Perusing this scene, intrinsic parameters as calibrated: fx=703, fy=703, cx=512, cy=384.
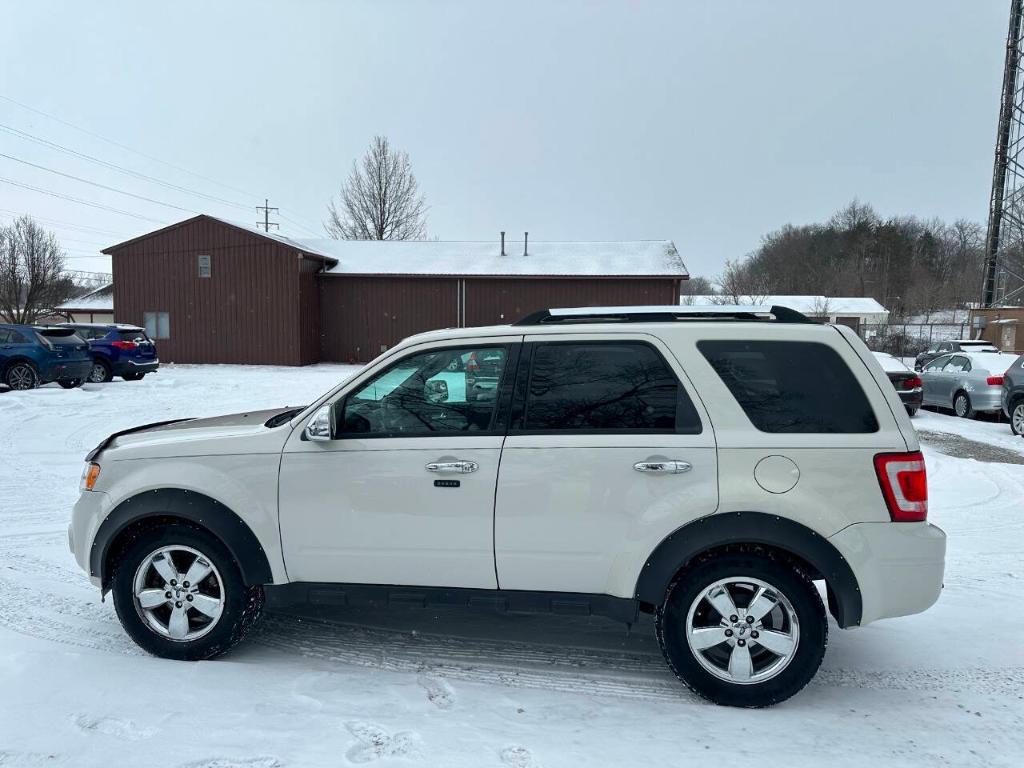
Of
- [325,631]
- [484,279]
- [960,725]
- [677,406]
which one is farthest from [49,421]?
[484,279]

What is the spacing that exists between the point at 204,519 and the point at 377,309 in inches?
1013

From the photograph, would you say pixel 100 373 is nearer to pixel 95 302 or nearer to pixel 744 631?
pixel 744 631

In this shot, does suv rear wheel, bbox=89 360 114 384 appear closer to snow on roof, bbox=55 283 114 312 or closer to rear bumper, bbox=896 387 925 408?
rear bumper, bbox=896 387 925 408

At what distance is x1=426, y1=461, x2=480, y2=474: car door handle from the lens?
3.54m

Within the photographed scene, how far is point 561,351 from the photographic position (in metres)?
3.67

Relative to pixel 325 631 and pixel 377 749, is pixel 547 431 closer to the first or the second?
pixel 377 749

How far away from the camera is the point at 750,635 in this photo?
11.1 ft

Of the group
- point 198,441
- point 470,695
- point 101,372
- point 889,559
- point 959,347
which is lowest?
point 470,695

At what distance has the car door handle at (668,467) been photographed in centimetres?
337

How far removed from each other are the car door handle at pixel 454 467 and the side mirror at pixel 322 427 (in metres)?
0.57

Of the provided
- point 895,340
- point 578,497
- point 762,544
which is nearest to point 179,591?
point 578,497

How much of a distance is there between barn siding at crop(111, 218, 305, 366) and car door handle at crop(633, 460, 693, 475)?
25.3m

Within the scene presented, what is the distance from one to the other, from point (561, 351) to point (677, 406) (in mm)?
656

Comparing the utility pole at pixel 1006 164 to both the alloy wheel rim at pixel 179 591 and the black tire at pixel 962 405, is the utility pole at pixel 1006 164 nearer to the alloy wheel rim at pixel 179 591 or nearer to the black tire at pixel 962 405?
the black tire at pixel 962 405
